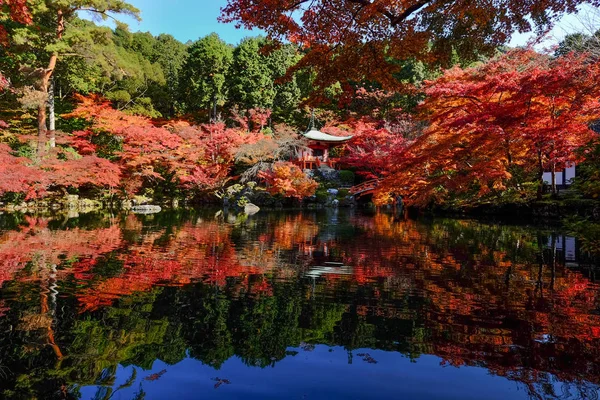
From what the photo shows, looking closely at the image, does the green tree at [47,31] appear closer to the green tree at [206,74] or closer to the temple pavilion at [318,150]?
the green tree at [206,74]

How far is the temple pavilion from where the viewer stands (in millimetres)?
25031

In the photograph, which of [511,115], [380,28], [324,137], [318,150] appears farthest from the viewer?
[318,150]

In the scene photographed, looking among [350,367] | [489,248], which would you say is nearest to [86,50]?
[489,248]

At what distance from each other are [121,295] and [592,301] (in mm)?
4941

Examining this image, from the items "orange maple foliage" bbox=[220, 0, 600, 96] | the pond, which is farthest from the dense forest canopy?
the pond

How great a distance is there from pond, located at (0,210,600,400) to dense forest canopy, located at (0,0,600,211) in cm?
359

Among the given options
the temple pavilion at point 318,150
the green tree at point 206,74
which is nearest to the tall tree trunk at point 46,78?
the green tree at point 206,74

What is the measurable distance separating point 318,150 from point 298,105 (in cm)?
941

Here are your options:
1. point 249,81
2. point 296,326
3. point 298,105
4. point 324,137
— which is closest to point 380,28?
point 296,326

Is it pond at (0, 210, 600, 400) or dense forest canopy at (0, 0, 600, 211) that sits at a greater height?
dense forest canopy at (0, 0, 600, 211)

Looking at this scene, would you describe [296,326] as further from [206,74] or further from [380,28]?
[206,74]

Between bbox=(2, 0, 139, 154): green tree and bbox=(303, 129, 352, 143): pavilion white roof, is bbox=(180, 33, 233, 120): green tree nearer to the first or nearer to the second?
bbox=(303, 129, 352, 143): pavilion white roof

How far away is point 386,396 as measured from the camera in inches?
94.5

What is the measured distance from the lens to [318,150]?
1051 inches
